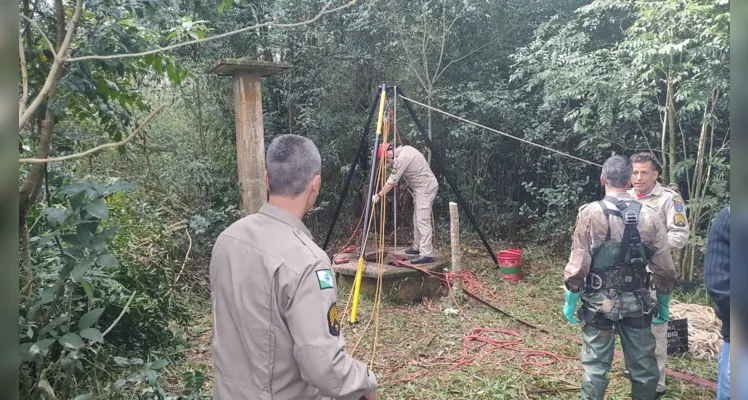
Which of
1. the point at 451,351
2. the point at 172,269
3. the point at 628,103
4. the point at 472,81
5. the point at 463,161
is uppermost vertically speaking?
the point at 472,81

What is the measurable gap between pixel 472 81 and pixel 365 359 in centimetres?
555

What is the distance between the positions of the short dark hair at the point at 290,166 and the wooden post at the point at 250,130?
228 centimetres

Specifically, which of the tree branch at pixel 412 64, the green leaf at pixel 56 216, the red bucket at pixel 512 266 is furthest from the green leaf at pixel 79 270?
the tree branch at pixel 412 64

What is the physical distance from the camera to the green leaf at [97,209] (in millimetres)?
1735

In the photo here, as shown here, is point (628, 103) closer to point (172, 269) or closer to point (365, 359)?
point (365, 359)

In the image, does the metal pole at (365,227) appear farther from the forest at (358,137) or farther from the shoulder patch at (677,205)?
the shoulder patch at (677,205)

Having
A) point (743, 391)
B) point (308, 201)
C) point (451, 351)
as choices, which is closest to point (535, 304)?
point (451, 351)

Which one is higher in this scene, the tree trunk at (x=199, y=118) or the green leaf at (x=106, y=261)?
the tree trunk at (x=199, y=118)

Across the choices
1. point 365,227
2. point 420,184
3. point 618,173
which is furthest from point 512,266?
point 618,173

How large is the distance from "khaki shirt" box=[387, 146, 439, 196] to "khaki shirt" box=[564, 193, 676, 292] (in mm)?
3328

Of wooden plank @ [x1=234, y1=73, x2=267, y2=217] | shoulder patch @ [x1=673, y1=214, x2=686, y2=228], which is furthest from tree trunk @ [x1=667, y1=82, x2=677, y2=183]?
wooden plank @ [x1=234, y1=73, x2=267, y2=217]

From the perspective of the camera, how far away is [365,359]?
440 cm

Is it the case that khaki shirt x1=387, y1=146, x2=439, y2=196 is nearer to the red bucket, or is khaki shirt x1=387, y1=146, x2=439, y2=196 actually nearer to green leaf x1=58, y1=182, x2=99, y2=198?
the red bucket

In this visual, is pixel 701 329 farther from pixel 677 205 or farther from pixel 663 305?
pixel 663 305
